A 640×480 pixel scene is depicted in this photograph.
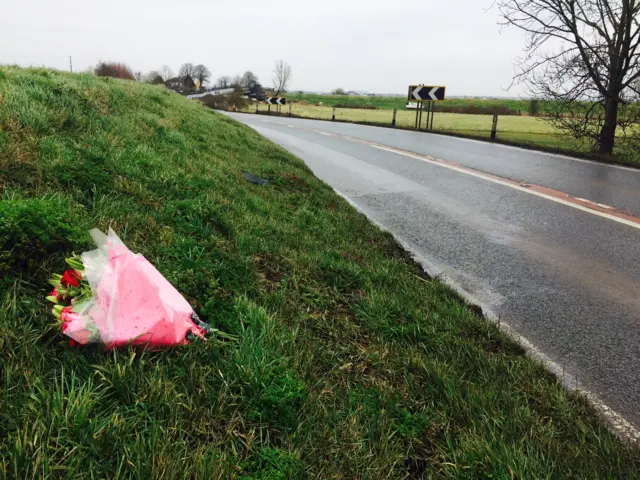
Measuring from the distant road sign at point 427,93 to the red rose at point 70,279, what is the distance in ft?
68.7

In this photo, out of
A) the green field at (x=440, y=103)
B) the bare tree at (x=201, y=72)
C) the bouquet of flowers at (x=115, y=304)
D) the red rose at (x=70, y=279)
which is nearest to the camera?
the bouquet of flowers at (x=115, y=304)

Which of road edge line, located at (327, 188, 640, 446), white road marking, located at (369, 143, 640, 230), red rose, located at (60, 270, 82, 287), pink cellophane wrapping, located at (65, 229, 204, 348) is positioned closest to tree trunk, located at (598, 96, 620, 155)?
white road marking, located at (369, 143, 640, 230)

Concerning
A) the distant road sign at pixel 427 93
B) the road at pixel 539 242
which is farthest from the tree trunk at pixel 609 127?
the distant road sign at pixel 427 93

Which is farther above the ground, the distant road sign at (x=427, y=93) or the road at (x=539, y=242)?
the distant road sign at (x=427, y=93)

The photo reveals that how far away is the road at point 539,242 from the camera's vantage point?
9.40 ft

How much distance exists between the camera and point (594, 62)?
12055 mm

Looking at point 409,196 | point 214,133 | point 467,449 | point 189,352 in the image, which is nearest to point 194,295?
point 189,352

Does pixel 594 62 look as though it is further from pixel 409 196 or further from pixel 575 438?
pixel 575 438

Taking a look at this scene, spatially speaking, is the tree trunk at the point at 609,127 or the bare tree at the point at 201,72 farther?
the bare tree at the point at 201,72

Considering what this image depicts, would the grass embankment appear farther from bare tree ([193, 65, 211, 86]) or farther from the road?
bare tree ([193, 65, 211, 86])

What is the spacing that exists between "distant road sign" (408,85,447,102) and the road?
11.4 meters

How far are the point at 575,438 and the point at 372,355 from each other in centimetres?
111

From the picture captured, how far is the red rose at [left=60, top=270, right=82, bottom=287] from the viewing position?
202 cm

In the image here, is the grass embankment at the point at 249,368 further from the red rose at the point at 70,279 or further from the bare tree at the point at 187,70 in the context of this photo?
the bare tree at the point at 187,70
